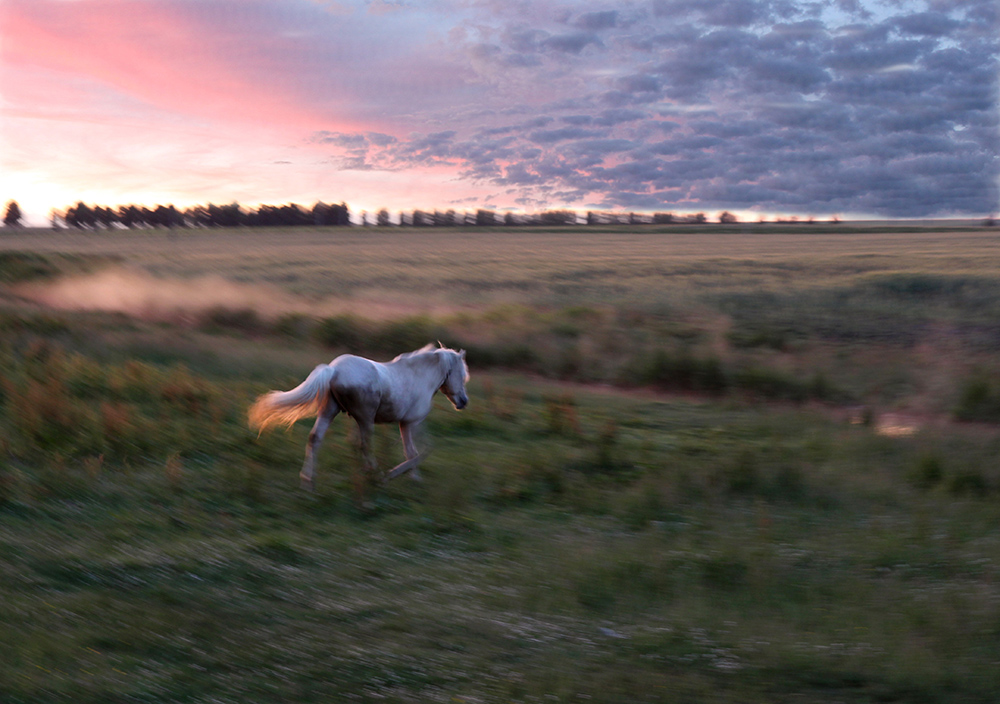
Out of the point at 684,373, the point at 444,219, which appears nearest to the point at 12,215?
the point at 444,219

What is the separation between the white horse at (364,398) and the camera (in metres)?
7.58

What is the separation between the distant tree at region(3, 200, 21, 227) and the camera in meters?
93.2

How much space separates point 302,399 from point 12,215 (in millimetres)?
104649

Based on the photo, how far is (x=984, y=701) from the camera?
4.05 meters

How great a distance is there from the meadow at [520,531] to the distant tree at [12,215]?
9074 centimetres

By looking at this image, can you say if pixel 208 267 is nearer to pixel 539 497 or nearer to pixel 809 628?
pixel 539 497

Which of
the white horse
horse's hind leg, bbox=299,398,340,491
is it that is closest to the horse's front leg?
the white horse

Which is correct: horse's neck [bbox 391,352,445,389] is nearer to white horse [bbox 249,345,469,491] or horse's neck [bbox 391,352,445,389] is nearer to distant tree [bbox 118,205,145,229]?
white horse [bbox 249,345,469,491]

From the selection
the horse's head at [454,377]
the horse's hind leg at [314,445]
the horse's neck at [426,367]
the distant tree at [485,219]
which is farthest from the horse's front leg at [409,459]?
the distant tree at [485,219]

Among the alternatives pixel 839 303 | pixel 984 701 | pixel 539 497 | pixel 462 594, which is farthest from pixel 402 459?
pixel 839 303

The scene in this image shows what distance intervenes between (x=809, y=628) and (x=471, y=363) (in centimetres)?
1364

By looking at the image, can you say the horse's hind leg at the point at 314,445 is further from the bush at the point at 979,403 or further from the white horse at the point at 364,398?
the bush at the point at 979,403

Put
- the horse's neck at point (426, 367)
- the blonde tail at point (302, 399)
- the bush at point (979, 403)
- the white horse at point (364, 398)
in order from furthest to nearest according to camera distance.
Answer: the bush at point (979, 403)
the horse's neck at point (426, 367)
the white horse at point (364, 398)
the blonde tail at point (302, 399)

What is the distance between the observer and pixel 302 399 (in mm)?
7469
